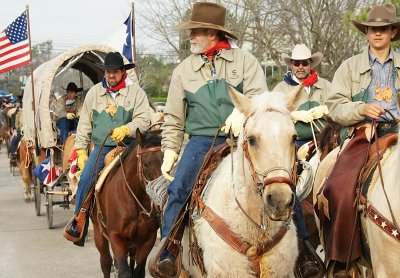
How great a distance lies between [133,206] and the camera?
7.62 m

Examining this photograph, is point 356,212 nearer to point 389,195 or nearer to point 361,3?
point 389,195

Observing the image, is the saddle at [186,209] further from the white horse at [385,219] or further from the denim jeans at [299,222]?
the white horse at [385,219]

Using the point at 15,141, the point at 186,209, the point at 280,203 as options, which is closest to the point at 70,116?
the point at 15,141

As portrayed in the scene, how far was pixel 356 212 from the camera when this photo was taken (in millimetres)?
5566

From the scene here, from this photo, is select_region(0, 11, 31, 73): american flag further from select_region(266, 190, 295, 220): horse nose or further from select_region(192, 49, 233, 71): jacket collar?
select_region(266, 190, 295, 220): horse nose

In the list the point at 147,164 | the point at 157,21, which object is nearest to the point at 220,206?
the point at 147,164

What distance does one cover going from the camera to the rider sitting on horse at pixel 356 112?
5641 mm

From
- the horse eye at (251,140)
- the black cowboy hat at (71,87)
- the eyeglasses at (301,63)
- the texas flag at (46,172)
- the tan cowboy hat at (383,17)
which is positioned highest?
the tan cowboy hat at (383,17)

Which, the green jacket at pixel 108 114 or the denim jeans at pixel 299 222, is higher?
the green jacket at pixel 108 114

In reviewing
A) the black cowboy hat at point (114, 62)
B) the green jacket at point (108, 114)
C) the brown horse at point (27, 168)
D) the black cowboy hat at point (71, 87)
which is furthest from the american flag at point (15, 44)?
the black cowboy hat at point (114, 62)

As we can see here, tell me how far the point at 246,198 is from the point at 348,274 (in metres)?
1.55

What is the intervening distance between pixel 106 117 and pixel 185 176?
304 centimetres

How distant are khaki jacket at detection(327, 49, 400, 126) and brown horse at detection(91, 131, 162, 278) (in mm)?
2330

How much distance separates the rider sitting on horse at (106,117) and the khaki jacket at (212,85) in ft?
8.03
